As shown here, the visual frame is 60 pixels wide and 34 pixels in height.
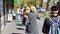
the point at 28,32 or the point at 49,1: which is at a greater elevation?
the point at 49,1

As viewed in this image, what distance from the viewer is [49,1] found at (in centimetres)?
1221

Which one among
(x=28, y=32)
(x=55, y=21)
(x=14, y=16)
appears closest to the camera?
(x=55, y=21)

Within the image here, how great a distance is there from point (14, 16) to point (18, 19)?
0.68 metres

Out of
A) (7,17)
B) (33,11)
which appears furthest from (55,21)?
(7,17)

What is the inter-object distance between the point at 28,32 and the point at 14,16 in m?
8.63

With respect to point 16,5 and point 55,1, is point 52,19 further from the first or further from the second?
point 16,5

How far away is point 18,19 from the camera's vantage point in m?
13.0

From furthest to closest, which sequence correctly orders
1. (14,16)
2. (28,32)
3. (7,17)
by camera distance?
(14,16) < (7,17) < (28,32)

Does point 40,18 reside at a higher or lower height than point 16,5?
lower

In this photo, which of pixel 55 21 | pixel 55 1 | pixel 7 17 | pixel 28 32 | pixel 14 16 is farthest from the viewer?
pixel 14 16

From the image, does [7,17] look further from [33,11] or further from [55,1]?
[33,11]

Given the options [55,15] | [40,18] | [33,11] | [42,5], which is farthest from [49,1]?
[55,15]

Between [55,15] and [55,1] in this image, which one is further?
[55,1]

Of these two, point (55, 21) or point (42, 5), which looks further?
point (42, 5)
